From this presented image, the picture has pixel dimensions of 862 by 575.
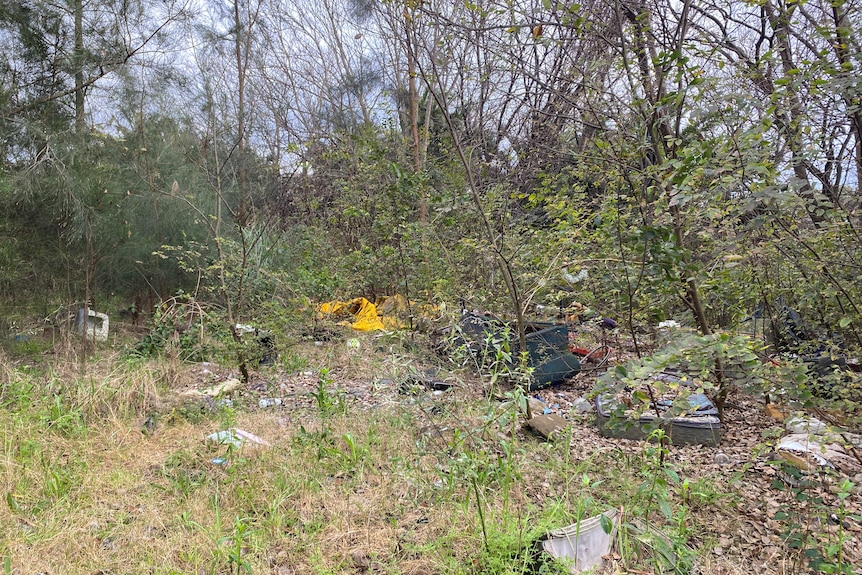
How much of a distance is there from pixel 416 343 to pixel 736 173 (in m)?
2.51

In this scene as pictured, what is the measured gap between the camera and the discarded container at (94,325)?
535 cm

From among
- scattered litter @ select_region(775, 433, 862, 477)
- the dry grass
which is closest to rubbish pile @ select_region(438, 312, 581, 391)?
the dry grass

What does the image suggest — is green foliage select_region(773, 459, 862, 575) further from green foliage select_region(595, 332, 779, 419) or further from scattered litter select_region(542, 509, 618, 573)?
scattered litter select_region(542, 509, 618, 573)

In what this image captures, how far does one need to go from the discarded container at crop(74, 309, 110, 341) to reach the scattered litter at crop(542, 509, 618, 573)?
5.21 m

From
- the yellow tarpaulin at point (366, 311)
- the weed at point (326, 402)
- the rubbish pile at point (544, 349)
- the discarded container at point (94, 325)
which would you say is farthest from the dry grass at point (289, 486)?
the yellow tarpaulin at point (366, 311)

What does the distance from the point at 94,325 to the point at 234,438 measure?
359 cm

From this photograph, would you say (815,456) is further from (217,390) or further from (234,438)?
(217,390)

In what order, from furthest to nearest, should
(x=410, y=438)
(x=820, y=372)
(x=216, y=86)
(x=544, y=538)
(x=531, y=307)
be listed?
(x=216, y=86), (x=531, y=307), (x=820, y=372), (x=410, y=438), (x=544, y=538)

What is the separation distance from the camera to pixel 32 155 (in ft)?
14.2

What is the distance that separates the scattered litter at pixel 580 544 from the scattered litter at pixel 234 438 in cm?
170

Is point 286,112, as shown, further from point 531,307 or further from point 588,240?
point 588,240

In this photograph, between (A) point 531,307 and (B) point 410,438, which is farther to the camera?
(A) point 531,307

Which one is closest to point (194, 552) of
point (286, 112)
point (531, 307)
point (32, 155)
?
point (531, 307)

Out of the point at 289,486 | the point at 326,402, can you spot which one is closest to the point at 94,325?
the point at 326,402
